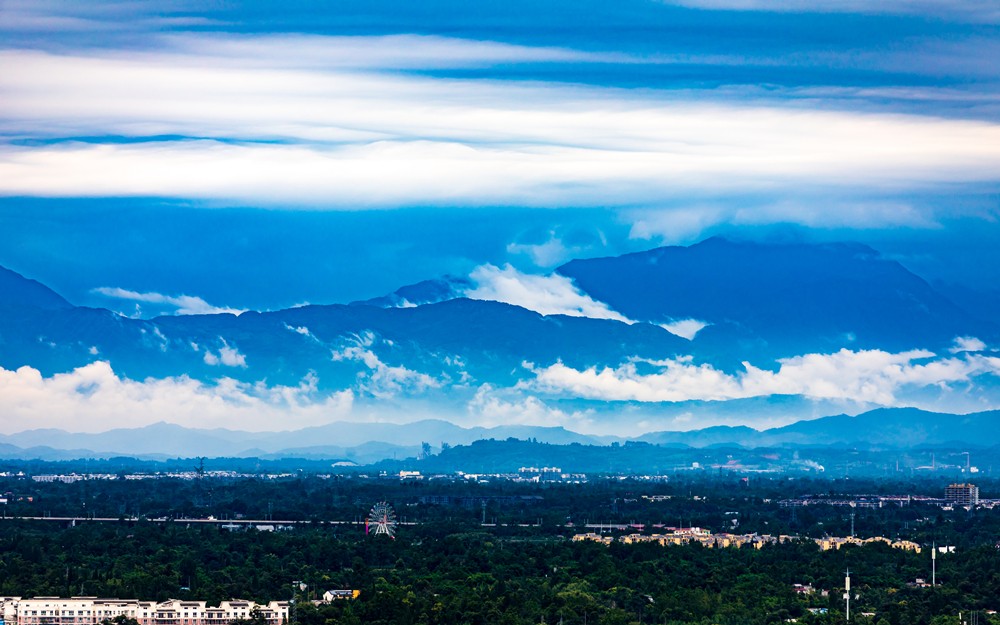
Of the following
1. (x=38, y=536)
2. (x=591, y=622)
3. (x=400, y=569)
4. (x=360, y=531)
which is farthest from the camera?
(x=360, y=531)

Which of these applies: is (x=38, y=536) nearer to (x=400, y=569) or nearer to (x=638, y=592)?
(x=400, y=569)

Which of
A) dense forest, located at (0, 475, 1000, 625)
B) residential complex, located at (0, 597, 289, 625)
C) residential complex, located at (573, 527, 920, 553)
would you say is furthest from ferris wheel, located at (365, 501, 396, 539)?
residential complex, located at (0, 597, 289, 625)

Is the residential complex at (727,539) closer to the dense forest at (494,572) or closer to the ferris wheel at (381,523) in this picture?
the dense forest at (494,572)

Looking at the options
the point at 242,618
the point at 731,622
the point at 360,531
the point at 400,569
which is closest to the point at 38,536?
the point at 360,531

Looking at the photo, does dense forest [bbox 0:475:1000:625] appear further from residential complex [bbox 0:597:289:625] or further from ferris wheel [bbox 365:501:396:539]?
residential complex [bbox 0:597:289:625]

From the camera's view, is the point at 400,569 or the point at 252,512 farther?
the point at 252,512

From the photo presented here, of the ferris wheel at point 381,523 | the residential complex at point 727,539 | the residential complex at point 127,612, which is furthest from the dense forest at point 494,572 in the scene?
the residential complex at point 727,539
